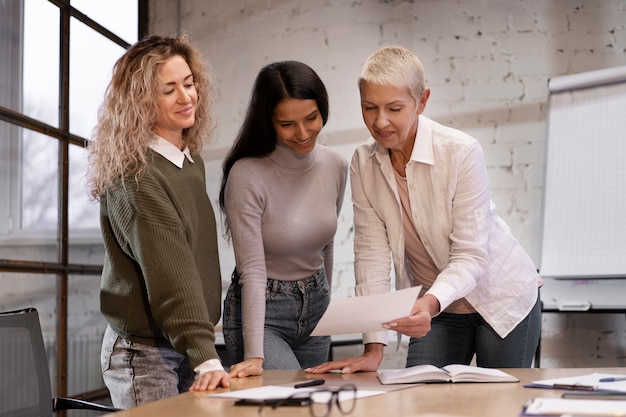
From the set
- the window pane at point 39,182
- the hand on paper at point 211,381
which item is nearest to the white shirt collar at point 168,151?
the hand on paper at point 211,381

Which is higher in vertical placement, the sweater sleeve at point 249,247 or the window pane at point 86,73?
the window pane at point 86,73

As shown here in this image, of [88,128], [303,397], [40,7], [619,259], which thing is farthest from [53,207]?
[619,259]

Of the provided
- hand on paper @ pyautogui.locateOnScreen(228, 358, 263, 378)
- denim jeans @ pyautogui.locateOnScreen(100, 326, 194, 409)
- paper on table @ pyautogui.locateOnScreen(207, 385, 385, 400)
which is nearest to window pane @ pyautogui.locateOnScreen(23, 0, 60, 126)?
denim jeans @ pyautogui.locateOnScreen(100, 326, 194, 409)

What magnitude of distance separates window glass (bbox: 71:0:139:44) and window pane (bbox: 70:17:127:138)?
2.9 inches

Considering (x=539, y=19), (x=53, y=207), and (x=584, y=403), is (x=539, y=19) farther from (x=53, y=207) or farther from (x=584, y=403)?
(x=584, y=403)

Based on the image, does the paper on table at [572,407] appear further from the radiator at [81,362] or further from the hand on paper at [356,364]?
the radiator at [81,362]

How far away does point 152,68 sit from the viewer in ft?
5.88

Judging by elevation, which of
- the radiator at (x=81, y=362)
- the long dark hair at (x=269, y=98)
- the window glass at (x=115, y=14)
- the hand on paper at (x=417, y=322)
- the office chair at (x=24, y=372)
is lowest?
the radiator at (x=81, y=362)

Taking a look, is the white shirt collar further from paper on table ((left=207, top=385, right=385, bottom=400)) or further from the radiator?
the radiator

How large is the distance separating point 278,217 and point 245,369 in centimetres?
46

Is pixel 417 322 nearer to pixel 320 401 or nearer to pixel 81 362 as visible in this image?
pixel 320 401

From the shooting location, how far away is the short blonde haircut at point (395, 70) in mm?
1814

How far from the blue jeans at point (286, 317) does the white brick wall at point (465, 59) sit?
149 cm

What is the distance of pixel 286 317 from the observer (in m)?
2.05
